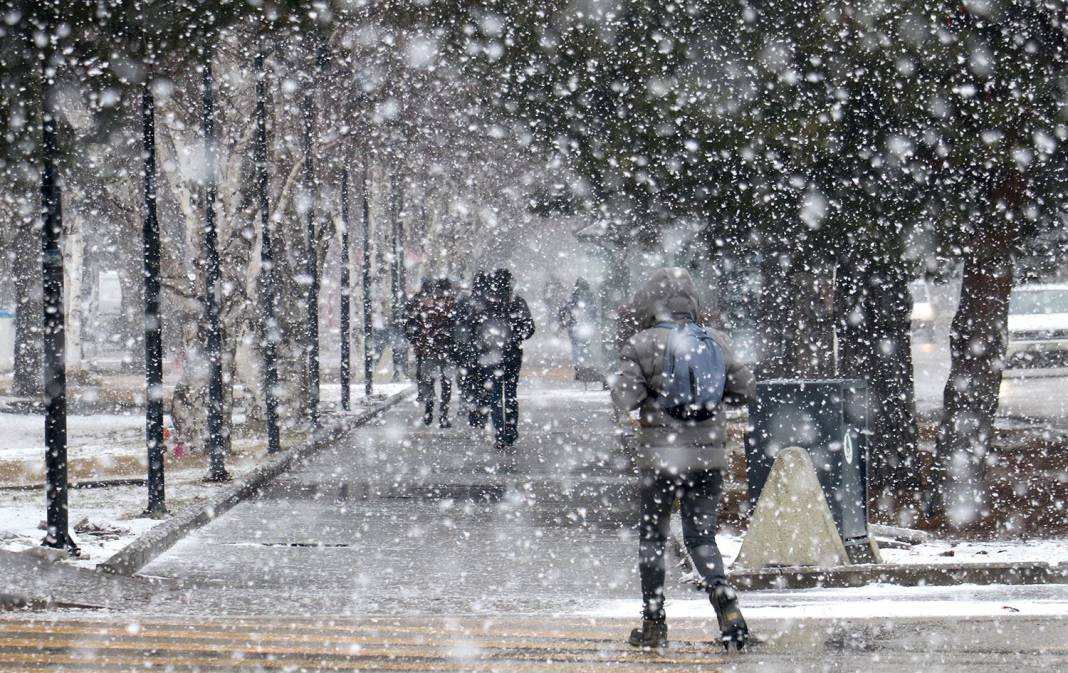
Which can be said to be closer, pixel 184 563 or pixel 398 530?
pixel 184 563

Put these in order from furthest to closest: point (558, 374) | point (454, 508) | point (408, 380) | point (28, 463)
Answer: point (558, 374) → point (408, 380) → point (28, 463) → point (454, 508)

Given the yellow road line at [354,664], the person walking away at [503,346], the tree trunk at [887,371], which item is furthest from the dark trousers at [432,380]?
the yellow road line at [354,664]

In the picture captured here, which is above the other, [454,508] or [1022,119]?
[1022,119]

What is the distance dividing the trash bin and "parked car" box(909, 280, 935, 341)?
44644 mm

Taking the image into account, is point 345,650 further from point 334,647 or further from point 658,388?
point 658,388

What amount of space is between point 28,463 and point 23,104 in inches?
354

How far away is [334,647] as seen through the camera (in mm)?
7625

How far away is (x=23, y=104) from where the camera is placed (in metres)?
10.1

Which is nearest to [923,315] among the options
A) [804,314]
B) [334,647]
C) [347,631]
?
[804,314]

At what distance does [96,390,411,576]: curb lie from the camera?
1030 centimetres

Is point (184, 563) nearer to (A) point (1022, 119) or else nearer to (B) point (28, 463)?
(A) point (1022, 119)

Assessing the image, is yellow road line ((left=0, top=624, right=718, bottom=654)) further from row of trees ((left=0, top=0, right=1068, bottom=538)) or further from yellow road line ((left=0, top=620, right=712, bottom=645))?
row of trees ((left=0, top=0, right=1068, bottom=538))

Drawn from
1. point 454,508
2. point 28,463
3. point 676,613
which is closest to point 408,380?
point 28,463

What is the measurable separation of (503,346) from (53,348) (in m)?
9.03
